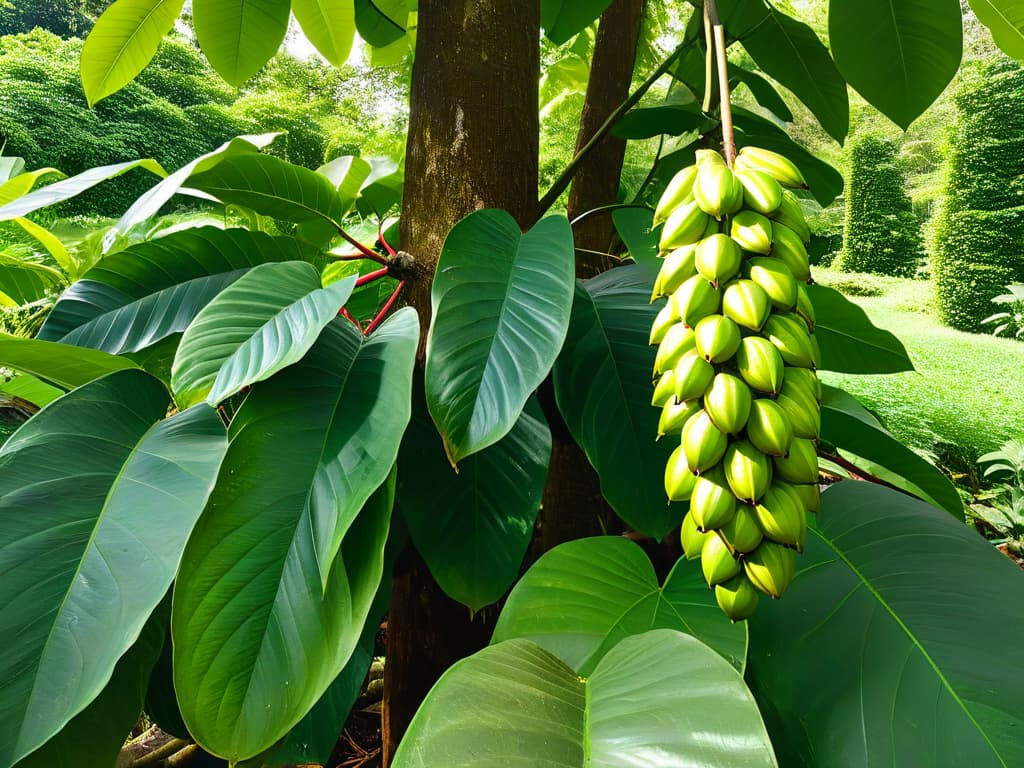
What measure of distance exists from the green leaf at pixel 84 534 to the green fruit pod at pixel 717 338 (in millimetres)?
320

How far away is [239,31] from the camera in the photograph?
37.7 inches

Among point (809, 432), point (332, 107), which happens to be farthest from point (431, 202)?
point (332, 107)

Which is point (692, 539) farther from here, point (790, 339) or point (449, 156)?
point (449, 156)

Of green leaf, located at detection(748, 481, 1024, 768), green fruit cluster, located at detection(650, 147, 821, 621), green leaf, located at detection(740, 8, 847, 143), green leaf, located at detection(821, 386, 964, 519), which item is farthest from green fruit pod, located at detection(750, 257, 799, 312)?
green leaf, located at detection(740, 8, 847, 143)

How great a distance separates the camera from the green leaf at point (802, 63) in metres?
0.88

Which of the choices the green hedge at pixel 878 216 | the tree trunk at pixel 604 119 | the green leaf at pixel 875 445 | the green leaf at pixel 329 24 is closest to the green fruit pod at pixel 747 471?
the green leaf at pixel 875 445

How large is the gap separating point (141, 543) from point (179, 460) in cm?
7

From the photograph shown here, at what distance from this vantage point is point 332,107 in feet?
31.0

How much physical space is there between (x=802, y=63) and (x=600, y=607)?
905mm

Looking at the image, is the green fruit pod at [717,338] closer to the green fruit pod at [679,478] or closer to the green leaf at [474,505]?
the green fruit pod at [679,478]

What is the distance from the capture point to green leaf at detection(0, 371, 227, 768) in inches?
11.9

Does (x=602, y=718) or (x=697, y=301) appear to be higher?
(x=697, y=301)

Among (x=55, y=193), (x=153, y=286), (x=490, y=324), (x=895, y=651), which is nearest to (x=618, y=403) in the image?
(x=490, y=324)

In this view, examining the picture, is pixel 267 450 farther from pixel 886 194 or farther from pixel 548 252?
pixel 886 194
